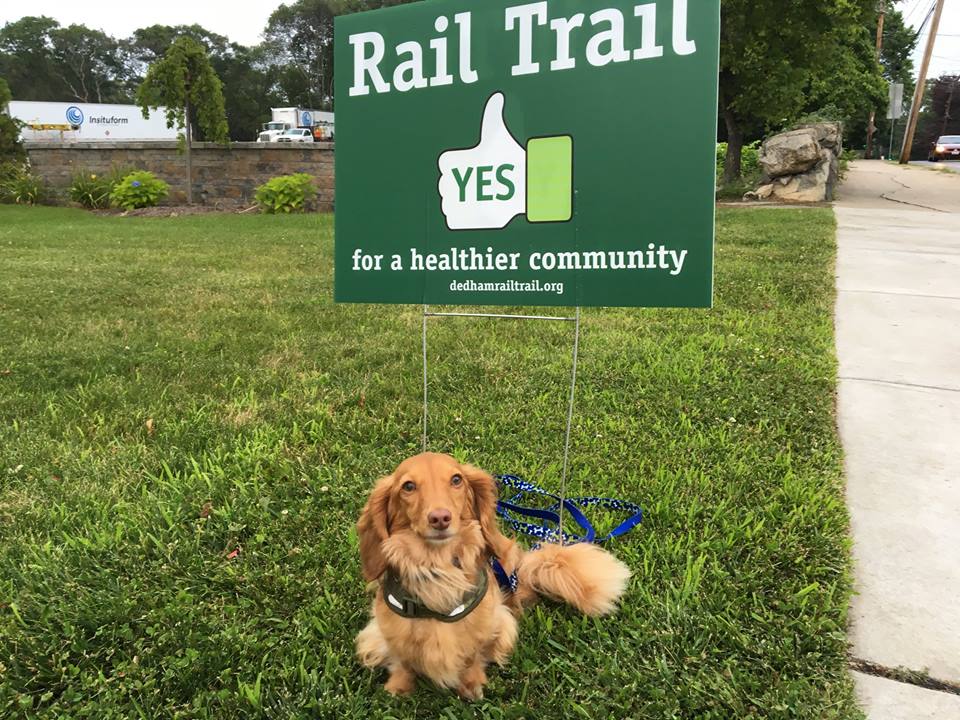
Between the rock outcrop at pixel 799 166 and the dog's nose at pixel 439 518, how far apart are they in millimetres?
15642

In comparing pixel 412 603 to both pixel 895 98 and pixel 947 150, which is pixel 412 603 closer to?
pixel 895 98

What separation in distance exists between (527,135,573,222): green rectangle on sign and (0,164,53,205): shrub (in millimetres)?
20575

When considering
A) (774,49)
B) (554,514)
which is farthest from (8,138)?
(554,514)

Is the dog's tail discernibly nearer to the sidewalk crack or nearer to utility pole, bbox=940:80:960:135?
the sidewalk crack

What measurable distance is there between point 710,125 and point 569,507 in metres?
1.50

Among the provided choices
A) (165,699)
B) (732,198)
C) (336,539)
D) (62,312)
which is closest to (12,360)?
(62,312)

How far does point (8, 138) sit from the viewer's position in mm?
20312

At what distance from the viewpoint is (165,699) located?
1.84m

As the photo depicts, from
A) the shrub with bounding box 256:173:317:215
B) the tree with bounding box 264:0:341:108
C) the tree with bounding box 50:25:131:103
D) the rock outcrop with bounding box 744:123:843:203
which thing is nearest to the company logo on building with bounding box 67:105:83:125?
the tree with bounding box 264:0:341:108

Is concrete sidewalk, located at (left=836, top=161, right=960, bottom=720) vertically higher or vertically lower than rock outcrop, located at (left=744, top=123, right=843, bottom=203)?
lower

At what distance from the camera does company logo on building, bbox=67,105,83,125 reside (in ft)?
152

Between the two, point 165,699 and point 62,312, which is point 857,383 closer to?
point 165,699

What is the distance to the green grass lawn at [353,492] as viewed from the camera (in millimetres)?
1879

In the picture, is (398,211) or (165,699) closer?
(165,699)
